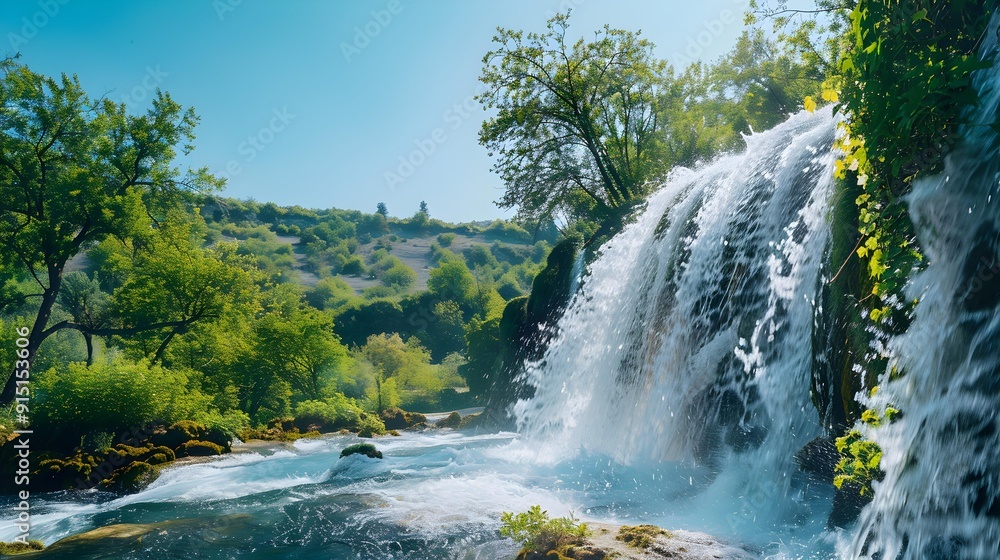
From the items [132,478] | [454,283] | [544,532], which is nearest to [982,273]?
[544,532]

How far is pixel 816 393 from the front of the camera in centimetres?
644

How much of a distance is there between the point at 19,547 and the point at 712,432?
10.2m

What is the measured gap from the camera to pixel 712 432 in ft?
29.4

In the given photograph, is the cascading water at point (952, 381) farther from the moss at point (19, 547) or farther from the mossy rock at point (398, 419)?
the mossy rock at point (398, 419)

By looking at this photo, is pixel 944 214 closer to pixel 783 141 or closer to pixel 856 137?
pixel 856 137

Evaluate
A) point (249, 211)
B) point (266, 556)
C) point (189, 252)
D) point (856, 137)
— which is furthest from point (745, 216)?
→ point (249, 211)

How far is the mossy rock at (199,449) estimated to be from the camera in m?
16.0

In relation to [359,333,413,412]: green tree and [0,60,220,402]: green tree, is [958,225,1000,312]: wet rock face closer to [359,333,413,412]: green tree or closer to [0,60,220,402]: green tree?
[0,60,220,402]: green tree

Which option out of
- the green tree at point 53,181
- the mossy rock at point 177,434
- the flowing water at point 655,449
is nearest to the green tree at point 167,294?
the green tree at point 53,181

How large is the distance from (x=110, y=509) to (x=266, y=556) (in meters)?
5.61

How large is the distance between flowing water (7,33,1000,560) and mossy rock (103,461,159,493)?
30 cm

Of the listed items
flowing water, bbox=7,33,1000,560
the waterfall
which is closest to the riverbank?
flowing water, bbox=7,33,1000,560

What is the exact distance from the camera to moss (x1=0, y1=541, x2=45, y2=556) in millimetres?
7715

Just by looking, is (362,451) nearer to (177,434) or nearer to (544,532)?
(177,434)
